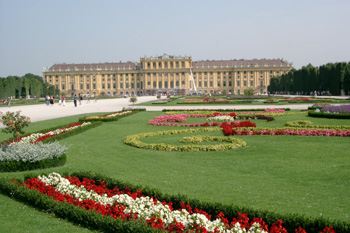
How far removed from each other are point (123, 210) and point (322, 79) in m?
52.3

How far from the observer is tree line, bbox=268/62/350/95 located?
4622 cm

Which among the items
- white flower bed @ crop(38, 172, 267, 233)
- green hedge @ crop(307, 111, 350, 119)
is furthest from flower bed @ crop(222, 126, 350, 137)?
white flower bed @ crop(38, 172, 267, 233)

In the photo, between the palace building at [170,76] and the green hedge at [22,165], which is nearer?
the green hedge at [22,165]

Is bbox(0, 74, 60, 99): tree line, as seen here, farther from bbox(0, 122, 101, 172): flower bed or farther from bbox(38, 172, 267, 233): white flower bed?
bbox(38, 172, 267, 233): white flower bed

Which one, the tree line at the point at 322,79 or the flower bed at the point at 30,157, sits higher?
the tree line at the point at 322,79

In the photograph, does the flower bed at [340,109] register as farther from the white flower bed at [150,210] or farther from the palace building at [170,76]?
the palace building at [170,76]

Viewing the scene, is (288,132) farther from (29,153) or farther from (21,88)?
(21,88)

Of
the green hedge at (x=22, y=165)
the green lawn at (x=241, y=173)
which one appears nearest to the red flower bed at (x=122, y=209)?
the green lawn at (x=241, y=173)

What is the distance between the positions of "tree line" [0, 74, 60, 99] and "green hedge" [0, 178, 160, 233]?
168ft

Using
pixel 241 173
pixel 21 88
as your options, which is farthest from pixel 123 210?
pixel 21 88

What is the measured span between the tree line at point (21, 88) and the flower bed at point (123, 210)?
168 feet

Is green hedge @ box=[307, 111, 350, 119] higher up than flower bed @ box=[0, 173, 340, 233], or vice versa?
green hedge @ box=[307, 111, 350, 119]

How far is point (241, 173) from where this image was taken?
6.65 meters

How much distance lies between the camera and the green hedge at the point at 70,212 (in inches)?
155
